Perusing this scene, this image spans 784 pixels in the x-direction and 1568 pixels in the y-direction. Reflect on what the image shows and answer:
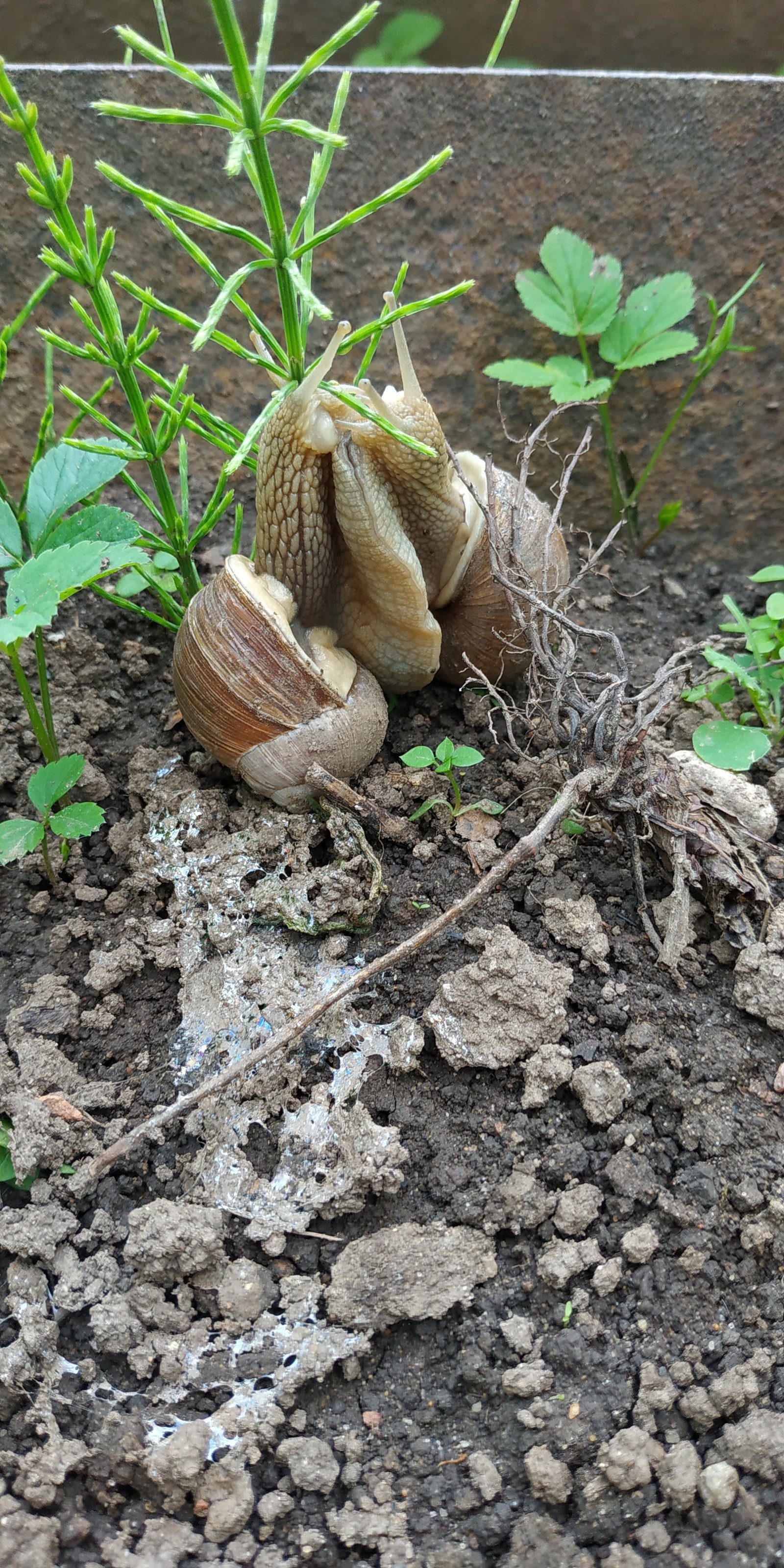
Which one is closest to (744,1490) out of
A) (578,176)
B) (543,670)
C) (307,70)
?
(543,670)

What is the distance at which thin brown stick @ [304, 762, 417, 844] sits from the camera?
166cm

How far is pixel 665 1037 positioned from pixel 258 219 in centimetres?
198

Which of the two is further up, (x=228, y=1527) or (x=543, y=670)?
(x=543, y=670)

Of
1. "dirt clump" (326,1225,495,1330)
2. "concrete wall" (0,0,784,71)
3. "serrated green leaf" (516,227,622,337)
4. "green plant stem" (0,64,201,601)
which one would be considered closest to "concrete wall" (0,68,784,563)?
"serrated green leaf" (516,227,622,337)

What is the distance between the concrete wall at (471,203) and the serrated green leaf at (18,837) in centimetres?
118

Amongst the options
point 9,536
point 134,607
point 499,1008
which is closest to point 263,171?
point 9,536

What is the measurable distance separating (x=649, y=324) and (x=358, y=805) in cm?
128

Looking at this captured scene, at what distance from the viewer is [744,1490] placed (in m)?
1.15

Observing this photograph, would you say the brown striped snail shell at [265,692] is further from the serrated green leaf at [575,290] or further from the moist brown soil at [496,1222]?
the serrated green leaf at [575,290]

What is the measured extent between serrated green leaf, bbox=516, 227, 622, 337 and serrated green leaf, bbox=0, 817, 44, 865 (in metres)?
1.50

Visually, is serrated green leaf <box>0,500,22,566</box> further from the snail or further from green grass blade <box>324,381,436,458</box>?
green grass blade <box>324,381,436,458</box>

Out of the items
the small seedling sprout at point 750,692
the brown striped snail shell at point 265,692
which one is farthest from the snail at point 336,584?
the small seedling sprout at point 750,692

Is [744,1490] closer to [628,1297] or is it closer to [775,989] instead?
[628,1297]

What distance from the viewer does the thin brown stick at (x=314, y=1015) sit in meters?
1.31
